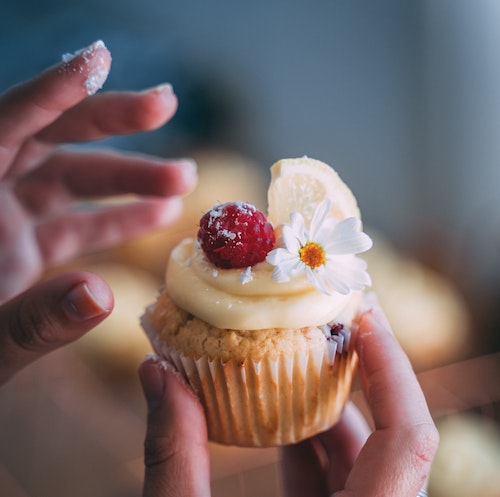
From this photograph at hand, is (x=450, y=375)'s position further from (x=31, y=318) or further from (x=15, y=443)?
(x=15, y=443)

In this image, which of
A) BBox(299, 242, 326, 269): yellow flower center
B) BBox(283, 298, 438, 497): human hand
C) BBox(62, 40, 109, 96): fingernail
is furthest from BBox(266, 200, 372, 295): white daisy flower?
BBox(62, 40, 109, 96): fingernail

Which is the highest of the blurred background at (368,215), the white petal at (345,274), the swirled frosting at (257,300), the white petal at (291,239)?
the white petal at (291,239)

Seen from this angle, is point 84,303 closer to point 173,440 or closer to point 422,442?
point 173,440

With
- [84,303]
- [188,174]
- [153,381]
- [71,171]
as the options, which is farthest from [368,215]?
[84,303]

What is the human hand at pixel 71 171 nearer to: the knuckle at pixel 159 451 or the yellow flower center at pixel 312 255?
the yellow flower center at pixel 312 255

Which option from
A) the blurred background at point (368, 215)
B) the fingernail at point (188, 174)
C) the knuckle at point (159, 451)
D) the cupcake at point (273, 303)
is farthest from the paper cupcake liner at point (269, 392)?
the fingernail at point (188, 174)

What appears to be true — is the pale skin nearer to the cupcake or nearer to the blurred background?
the cupcake
